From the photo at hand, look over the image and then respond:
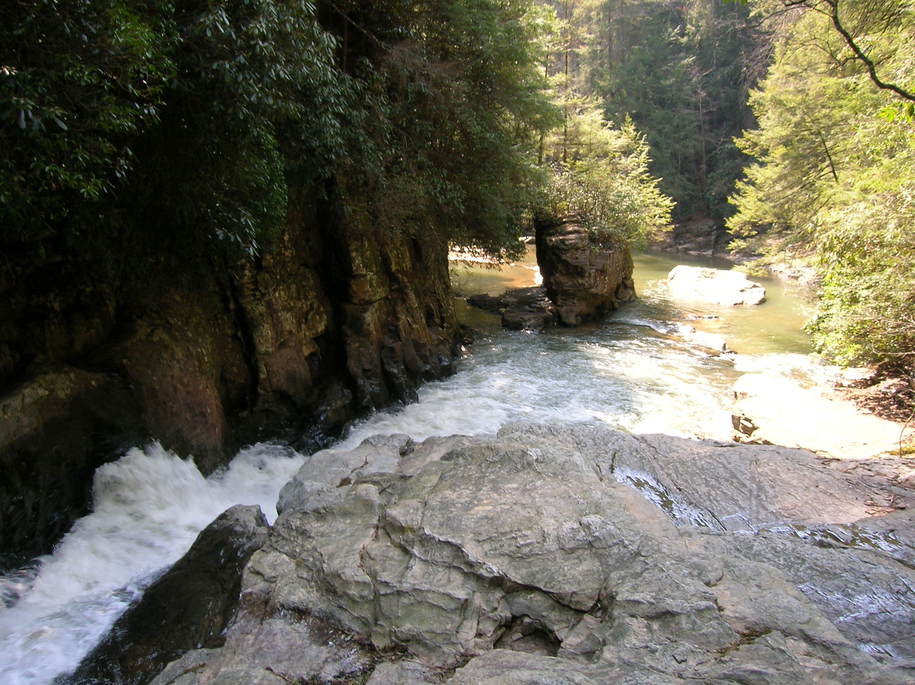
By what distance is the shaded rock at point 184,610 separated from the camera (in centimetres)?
345

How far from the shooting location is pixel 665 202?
1950 centimetres

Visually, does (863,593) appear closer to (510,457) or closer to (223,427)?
(510,457)

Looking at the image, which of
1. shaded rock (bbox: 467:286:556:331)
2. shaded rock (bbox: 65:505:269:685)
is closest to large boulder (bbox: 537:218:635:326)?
shaded rock (bbox: 467:286:556:331)

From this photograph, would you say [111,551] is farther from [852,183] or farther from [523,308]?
[852,183]

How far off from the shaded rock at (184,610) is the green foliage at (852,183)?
7.04 meters

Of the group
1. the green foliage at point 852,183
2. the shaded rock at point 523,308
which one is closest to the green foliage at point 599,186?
the shaded rock at point 523,308

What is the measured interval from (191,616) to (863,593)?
453 centimetres

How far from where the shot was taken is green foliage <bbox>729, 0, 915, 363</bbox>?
8039mm

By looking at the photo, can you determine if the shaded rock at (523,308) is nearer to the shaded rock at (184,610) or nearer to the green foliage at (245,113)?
the green foliage at (245,113)

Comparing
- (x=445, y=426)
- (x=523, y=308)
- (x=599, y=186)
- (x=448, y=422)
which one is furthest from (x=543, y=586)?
(x=599, y=186)

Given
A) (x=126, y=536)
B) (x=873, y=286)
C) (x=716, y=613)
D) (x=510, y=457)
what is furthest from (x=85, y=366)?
(x=873, y=286)

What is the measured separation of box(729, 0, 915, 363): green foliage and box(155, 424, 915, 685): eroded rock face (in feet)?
14.0

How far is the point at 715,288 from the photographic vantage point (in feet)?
62.6

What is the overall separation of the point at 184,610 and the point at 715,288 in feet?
63.5
